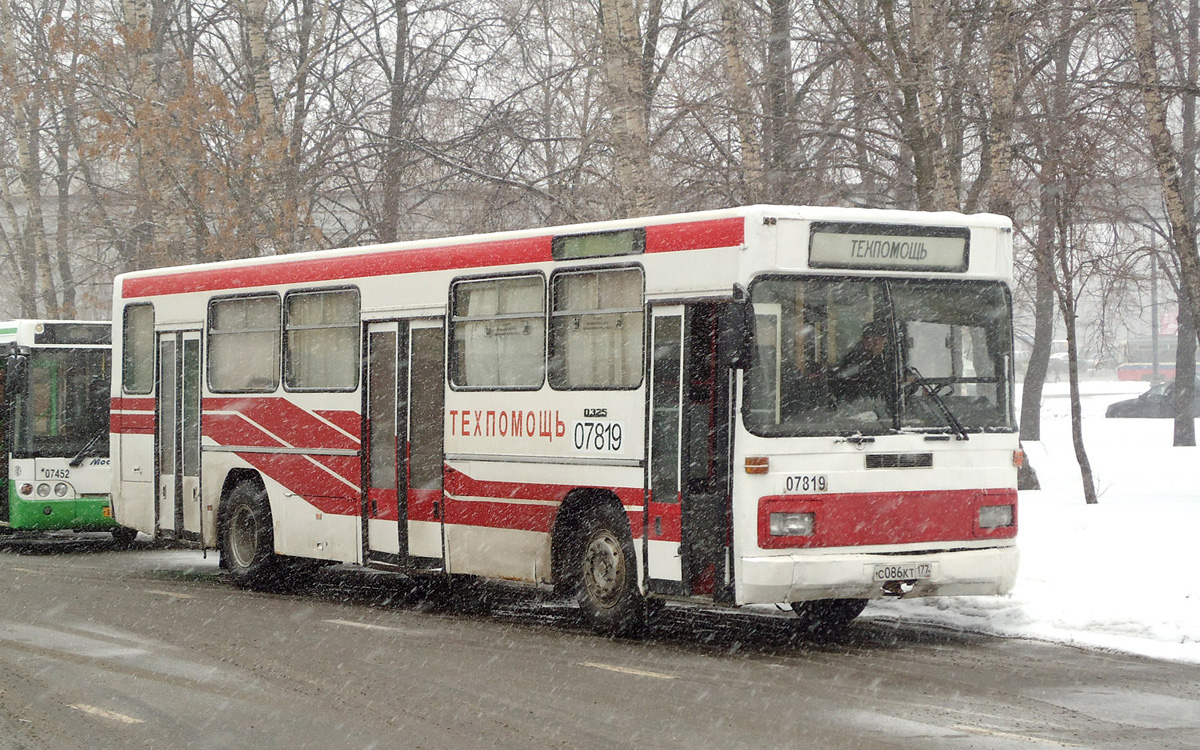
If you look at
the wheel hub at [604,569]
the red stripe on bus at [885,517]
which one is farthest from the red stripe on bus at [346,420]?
the red stripe on bus at [885,517]

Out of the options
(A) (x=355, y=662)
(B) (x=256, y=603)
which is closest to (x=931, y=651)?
(A) (x=355, y=662)

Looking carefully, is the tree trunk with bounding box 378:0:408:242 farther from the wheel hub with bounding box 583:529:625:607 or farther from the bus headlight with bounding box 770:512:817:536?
the bus headlight with bounding box 770:512:817:536

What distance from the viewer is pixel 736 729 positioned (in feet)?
25.5

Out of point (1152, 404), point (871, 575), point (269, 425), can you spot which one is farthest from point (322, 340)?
point (1152, 404)

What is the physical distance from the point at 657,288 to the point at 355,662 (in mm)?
3062

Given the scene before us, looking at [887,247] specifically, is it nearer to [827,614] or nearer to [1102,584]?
[827,614]

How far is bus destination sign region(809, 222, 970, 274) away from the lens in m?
10.5

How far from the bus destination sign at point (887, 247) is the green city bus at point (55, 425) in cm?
1086

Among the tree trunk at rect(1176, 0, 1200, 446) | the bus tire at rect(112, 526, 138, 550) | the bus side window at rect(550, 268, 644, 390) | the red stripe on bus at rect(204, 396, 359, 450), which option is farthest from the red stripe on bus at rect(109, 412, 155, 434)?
the tree trunk at rect(1176, 0, 1200, 446)

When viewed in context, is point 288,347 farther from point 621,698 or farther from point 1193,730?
point 1193,730

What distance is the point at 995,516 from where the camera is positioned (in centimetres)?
1090

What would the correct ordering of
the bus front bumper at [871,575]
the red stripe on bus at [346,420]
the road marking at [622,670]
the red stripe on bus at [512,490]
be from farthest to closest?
1. the red stripe on bus at [346,420]
2. the red stripe on bus at [512,490]
3. the bus front bumper at [871,575]
4. the road marking at [622,670]

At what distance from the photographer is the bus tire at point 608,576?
11039 millimetres

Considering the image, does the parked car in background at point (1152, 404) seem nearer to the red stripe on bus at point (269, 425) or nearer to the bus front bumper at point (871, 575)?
the red stripe on bus at point (269, 425)
